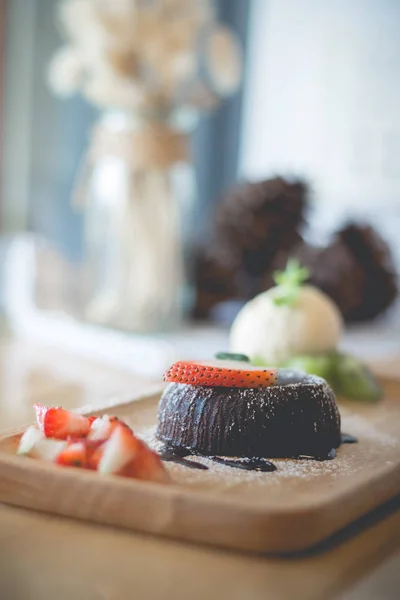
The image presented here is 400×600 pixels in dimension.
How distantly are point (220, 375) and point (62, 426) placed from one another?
7.2 inches

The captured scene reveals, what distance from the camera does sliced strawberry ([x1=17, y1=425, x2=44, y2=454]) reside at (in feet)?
2.74

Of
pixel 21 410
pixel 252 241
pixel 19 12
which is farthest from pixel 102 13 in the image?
pixel 21 410

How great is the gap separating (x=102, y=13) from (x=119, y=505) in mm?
1276

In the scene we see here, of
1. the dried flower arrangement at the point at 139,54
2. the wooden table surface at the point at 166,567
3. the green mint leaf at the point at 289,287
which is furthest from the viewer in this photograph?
the dried flower arrangement at the point at 139,54

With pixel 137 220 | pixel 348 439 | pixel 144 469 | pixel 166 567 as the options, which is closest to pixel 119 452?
pixel 144 469

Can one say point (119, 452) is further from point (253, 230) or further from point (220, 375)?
point (253, 230)

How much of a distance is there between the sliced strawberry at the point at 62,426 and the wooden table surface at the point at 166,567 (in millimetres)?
89

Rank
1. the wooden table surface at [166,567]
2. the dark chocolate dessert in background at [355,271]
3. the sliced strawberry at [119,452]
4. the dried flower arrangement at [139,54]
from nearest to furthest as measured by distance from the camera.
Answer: the wooden table surface at [166,567] → the sliced strawberry at [119,452] → the dried flower arrangement at [139,54] → the dark chocolate dessert in background at [355,271]

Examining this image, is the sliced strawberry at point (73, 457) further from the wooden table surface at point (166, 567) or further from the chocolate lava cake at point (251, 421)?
the chocolate lava cake at point (251, 421)

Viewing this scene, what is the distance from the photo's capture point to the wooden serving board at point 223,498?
0.72 metres

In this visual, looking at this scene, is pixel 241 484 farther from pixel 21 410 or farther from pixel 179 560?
pixel 21 410

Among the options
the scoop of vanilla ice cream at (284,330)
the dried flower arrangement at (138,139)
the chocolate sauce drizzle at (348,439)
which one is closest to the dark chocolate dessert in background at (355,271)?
the dried flower arrangement at (138,139)

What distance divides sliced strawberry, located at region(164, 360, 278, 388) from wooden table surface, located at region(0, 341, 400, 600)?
200mm


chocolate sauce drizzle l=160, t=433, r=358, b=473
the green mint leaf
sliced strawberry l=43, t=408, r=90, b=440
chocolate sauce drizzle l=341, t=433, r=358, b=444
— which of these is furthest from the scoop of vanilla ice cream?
sliced strawberry l=43, t=408, r=90, b=440
